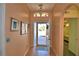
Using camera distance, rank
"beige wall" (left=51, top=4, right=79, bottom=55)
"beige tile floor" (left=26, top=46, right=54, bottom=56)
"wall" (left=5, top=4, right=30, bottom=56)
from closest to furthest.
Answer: "wall" (left=5, top=4, right=30, bottom=56) < "beige tile floor" (left=26, top=46, right=54, bottom=56) < "beige wall" (left=51, top=4, right=79, bottom=55)

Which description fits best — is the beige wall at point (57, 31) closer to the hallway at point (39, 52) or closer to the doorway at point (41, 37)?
the doorway at point (41, 37)

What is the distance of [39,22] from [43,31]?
458 mm

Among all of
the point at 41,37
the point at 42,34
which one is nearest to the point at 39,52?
the point at 42,34

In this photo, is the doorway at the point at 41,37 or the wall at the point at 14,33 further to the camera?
the doorway at the point at 41,37

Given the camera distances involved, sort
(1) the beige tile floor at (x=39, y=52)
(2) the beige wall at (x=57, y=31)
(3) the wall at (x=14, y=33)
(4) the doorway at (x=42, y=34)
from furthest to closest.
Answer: (2) the beige wall at (x=57, y=31) → (4) the doorway at (x=42, y=34) → (1) the beige tile floor at (x=39, y=52) → (3) the wall at (x=14, y=33)

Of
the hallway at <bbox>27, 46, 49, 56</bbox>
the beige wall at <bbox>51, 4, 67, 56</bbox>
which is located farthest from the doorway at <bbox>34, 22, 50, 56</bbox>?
the beige wall at <bbox>51, 4, 67, 56</bbox>

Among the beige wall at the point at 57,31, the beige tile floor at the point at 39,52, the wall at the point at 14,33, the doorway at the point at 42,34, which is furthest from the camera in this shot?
the beige wall at the point at 57,31

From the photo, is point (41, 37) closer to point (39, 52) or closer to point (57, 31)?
point (57, 31)

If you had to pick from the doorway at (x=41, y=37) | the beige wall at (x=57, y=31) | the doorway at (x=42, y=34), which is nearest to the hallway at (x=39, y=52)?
the doorway at (x=41, y=37)

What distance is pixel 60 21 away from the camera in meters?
4.50

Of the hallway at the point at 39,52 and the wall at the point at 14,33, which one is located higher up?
the wall at the point at 14,33

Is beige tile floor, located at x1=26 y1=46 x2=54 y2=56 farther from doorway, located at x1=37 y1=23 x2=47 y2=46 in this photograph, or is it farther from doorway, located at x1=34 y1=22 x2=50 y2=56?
doorway, located at x1=37 y1=23 x2=47 y2=46

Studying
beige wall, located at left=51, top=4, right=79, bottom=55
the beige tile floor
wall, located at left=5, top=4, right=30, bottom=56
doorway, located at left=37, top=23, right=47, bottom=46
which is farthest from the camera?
beige wall, located at left=51, top=4, right=79, bottom=55

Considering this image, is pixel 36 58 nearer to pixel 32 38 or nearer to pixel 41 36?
pixel 41 36
